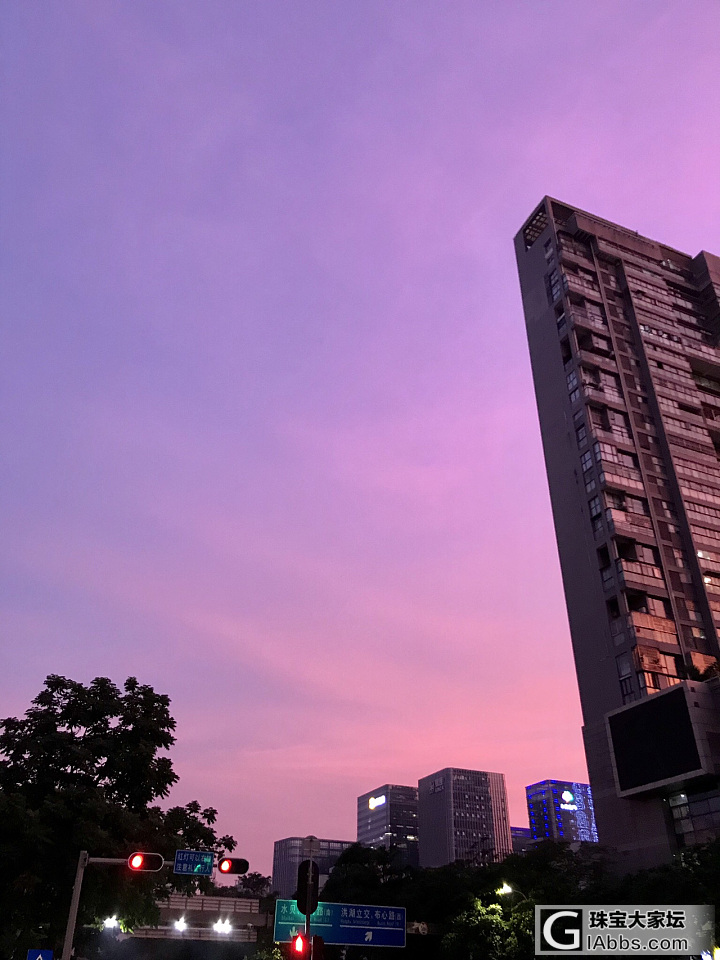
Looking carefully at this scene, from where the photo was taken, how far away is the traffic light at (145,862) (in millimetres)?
23484

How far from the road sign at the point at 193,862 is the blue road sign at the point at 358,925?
38.1 feet

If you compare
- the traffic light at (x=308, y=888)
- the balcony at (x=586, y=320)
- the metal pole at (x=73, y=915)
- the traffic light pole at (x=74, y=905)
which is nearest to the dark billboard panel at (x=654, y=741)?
the balcony at (x=586, y=320)

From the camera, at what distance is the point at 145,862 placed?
77.7 ft

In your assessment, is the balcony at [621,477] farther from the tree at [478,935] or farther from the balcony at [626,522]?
the tree at [478,935]

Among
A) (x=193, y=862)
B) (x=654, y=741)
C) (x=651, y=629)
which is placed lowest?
(x=193, y=862)

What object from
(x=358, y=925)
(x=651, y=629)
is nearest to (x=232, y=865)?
(x=358, y=925)

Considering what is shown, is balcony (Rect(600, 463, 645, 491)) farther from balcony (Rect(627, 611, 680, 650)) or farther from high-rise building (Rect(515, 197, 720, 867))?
balcony (Rect(627, 611, 680, 650))

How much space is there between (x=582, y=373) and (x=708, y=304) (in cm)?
2749

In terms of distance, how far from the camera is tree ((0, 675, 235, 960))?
2806 cm

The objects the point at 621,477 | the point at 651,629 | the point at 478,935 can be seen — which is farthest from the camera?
the point at 621,477

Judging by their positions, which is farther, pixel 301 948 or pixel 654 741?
pixel 654 741

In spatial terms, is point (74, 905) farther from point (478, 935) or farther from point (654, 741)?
point (654, 741)

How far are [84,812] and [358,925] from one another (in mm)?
16589

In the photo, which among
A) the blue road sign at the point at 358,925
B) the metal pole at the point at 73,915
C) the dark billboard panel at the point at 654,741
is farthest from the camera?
the dark billboard panel at the point at 654,741
